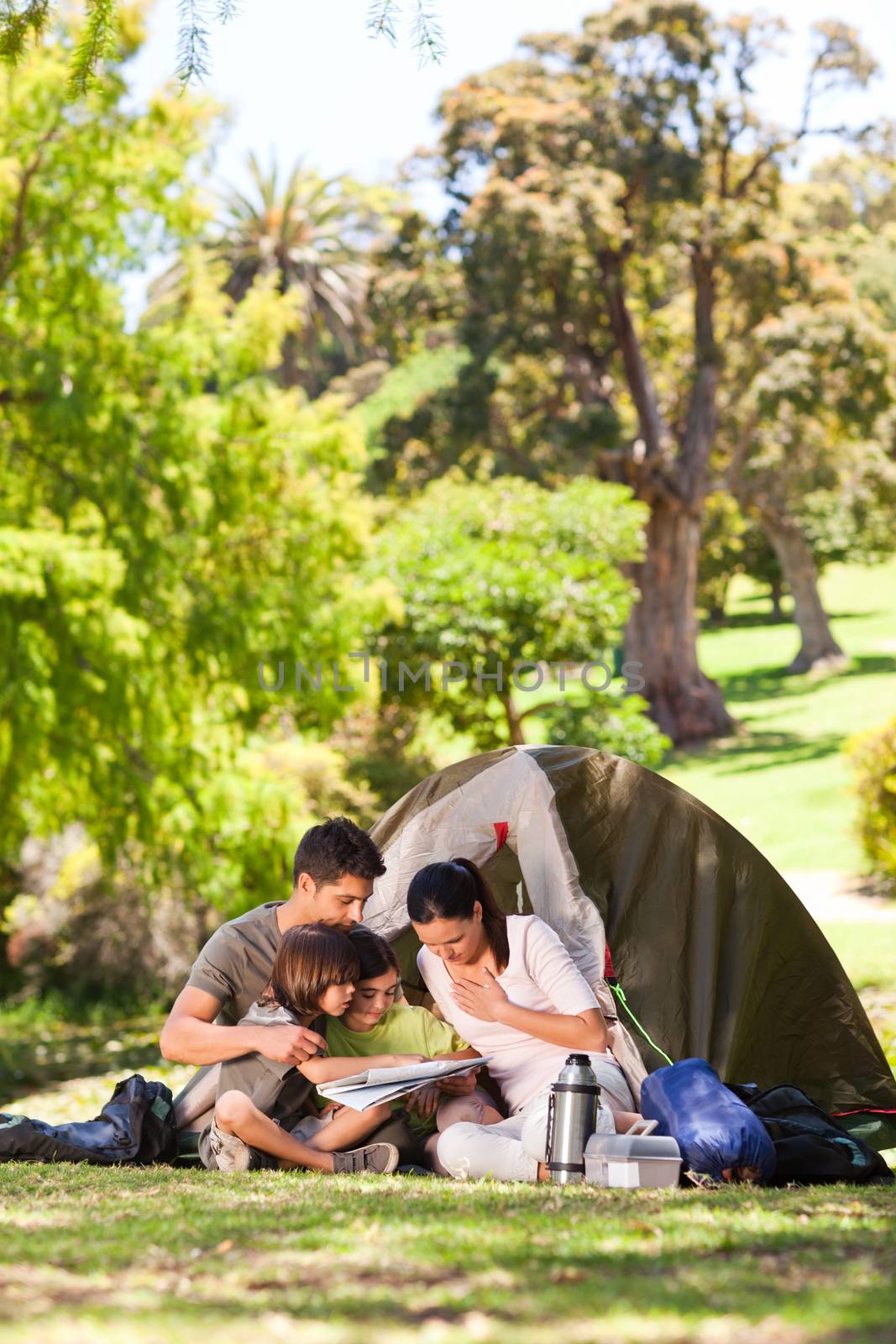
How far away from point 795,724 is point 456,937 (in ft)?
57.2

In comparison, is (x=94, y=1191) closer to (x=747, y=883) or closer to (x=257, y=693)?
(x=747, y=883)

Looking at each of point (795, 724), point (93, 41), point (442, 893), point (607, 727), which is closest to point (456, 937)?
point (442, 893)

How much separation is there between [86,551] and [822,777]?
10585mm

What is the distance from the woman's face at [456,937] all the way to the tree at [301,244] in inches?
682

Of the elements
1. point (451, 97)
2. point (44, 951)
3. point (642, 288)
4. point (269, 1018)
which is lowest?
point (44, 951)

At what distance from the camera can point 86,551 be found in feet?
28.7

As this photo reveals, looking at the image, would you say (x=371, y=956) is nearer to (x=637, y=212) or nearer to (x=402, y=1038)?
(x=402, y=1038)

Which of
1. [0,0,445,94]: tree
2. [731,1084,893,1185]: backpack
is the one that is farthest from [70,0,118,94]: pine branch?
[731,1084,893,1185]: backpack

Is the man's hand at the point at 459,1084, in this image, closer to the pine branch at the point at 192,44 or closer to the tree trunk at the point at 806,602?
the pine branch at the point at 192,44

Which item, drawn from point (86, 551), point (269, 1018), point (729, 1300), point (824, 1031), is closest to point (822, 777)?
point (86, 551)

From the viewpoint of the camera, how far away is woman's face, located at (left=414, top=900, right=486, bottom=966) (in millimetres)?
3943

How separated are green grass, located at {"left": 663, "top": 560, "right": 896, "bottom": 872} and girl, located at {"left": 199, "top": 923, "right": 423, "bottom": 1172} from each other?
7915 millimetres

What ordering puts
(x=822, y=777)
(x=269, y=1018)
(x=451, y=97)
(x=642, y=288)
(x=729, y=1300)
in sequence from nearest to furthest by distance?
(x=729, y=1300) < (x=269, y=1018) < (x=822, y=777) < (x=451, y=97) < (x=642, y=288)

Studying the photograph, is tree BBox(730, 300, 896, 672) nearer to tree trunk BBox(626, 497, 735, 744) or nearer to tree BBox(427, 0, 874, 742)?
tree BBox(427, 0, 874, 742)
